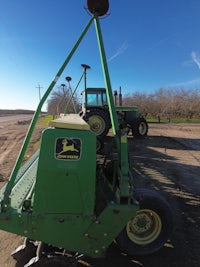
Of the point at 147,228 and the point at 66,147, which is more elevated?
the point at 66,147

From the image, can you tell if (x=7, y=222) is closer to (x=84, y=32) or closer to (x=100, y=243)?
(x=100, y=243)

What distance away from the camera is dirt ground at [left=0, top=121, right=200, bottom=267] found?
3.26 meters

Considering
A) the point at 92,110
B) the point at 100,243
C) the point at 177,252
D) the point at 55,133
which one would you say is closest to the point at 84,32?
the point at 55,133

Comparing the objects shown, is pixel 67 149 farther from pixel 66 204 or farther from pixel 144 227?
pixel 144 227

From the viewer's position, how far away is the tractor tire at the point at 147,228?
3.28m

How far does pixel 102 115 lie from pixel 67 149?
9379 millimetres

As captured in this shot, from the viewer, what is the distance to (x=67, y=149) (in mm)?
2664

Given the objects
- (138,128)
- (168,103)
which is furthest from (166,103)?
(138,128)

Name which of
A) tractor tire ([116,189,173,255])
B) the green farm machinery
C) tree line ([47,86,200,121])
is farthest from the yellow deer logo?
tree line ([47,86,200,121])

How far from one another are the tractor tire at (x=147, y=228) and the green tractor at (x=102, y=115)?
268 inches

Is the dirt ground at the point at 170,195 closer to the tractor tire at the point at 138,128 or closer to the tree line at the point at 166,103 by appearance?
the tractor tire at the point at 138,128

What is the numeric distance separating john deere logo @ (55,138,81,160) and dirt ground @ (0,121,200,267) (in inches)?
51.5

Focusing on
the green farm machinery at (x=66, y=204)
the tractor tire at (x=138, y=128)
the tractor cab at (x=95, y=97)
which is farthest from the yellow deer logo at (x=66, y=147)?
the tractor tire at (x=138, y=128)

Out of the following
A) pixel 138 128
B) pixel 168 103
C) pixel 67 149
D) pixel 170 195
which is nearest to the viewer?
pixel 67 149
